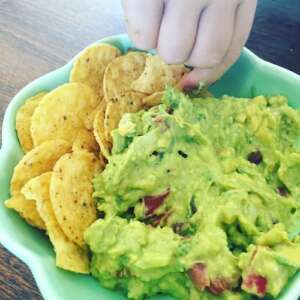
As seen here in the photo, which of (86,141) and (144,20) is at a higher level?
(144,20)

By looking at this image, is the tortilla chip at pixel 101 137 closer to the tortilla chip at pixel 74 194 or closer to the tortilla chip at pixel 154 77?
the tortilla chip at pixel 74 194

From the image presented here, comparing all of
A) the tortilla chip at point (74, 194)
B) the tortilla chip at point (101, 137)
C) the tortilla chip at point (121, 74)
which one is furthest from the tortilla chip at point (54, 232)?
the tortilla chip at point (121, 74)

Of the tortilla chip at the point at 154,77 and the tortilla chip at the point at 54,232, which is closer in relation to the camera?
the tortilla chip at the point at 54,232

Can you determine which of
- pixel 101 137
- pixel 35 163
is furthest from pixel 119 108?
pixel 35 163

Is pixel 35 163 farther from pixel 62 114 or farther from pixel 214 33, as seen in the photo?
pixel 214 33

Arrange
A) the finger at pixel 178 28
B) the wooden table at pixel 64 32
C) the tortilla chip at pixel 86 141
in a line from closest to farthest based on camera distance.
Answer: the finger at pixel 178 28 < the tortilla chip at pixel 86 141 < the wooden table at pixel 64 32

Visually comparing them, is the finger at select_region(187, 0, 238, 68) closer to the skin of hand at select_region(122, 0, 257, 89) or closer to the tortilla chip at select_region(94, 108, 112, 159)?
the skin of hand at select_region(122, 0, 257, 89)
